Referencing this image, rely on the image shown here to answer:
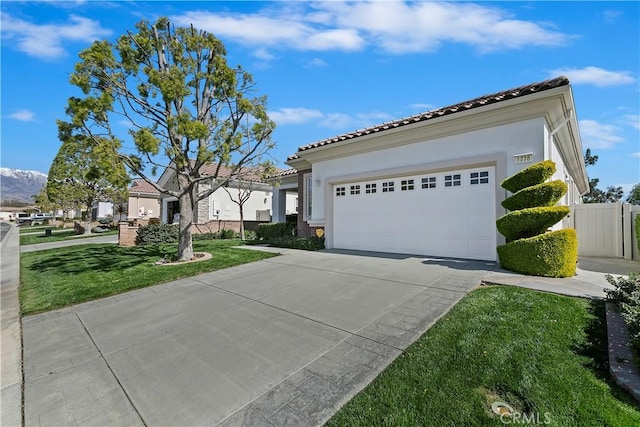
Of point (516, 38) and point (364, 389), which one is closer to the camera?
point (364, 389)

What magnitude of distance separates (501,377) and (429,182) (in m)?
7.14

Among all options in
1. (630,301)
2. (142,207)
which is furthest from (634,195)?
(142,207)

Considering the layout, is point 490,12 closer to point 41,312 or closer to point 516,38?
point 516,38

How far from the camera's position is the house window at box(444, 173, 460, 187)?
8625 mm

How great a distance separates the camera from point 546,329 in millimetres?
3652

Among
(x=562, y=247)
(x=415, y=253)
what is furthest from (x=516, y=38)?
(x=415, y=253)

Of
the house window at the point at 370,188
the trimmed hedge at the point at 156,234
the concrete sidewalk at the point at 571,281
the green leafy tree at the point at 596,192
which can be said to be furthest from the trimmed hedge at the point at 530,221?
the green leafy tree at the point at 596,192

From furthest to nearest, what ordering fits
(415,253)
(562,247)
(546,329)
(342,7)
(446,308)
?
(415,253) < (342,7) < (562,247) < (446,308) < (546,329)

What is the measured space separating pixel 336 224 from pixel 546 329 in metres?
8.68

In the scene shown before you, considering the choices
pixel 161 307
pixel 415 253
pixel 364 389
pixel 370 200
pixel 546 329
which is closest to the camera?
pixel 364 389

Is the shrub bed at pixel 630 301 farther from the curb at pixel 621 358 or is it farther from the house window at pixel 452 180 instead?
the house window at pixel 452 180

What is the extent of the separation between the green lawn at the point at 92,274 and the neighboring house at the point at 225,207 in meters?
9.04

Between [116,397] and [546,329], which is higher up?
[546,329]

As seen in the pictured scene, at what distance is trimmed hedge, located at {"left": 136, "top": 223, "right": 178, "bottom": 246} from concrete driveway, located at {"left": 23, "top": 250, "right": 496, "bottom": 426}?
1101 centimetres
